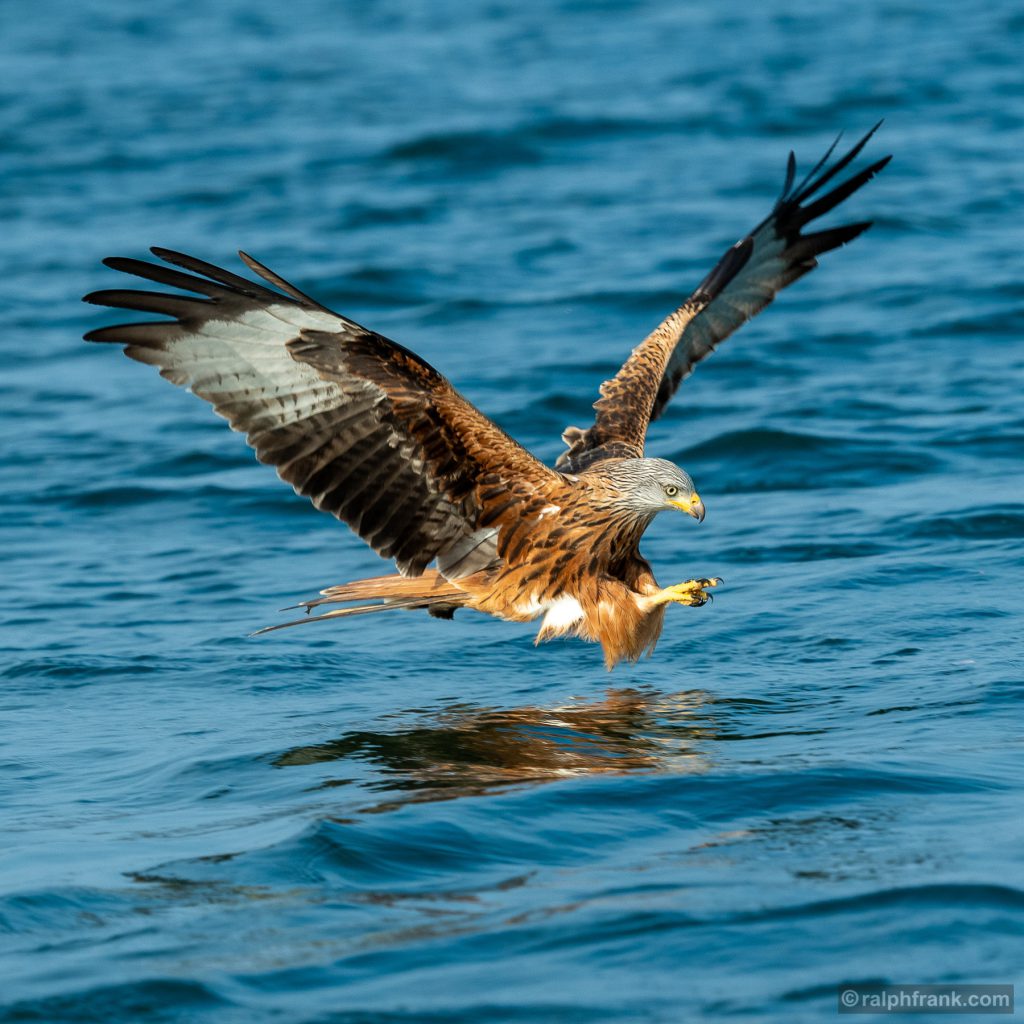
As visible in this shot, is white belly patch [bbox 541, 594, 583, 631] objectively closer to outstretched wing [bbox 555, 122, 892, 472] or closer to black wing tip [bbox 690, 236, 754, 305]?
outstretched wing [bbox 555, 122, 892, 472]

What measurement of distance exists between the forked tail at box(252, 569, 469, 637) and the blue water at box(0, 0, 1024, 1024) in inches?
17.3

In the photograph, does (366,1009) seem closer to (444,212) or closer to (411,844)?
(411,844)

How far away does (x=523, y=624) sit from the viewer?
32.2 feet

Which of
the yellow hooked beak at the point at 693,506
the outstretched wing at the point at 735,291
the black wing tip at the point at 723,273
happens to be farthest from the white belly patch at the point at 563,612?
the black wing tip at the point at 723,273

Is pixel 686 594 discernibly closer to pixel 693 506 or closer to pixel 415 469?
pixel 693 506

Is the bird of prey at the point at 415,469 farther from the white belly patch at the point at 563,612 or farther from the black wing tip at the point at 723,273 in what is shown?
the black wing tip at the point at 723,273

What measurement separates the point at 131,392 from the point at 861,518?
6.94 m

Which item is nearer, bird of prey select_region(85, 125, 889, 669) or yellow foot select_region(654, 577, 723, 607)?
bird of prey select_region(85, 125, 889, 669)

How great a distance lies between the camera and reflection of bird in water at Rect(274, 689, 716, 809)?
23.1ft

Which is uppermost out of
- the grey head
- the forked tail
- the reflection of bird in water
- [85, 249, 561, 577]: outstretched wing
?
[85, 249, 561, 577]: outstretched wing

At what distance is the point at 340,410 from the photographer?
7.75 meters

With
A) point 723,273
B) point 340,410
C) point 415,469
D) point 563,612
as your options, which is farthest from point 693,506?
point 723,273

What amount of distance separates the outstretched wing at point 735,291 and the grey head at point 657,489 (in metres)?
1.38

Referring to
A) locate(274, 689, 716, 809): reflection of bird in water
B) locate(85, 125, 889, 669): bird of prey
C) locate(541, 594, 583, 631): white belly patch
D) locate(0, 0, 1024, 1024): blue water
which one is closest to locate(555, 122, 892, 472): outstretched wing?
locate(85, 125, 889, 669): bird of prey
